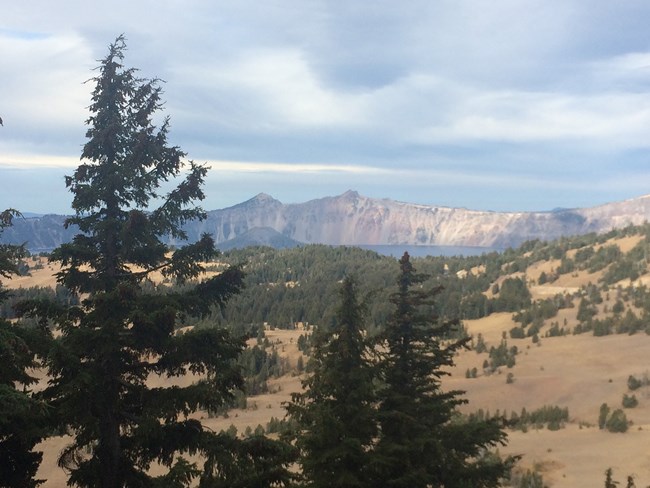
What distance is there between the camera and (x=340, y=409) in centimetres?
1110

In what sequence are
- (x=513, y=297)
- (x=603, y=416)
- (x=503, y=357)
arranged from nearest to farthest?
(x=603, y=416), (x=503, y=357), (x=513, y=297)

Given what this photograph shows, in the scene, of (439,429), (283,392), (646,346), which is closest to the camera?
(439,429)

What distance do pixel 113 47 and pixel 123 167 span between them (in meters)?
2.42

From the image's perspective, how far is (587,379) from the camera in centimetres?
4306

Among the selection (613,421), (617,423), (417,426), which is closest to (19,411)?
(417,426)

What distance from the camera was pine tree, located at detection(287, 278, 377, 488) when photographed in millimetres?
10648

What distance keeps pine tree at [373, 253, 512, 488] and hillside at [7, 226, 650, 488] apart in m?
1.27

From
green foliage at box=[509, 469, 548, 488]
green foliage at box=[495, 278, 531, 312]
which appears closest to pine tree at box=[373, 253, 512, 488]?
green foliage at box=[509, 469, 548, 488]

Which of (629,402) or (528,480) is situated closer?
(528,480)

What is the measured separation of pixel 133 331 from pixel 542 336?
60152 millimetres

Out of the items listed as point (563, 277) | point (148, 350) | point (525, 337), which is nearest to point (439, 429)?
point (148, 350)

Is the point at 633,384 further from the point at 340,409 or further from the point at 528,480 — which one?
the point at 340,409

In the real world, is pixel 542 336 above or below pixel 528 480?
above

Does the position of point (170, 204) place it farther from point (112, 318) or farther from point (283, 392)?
point (283, 392)
